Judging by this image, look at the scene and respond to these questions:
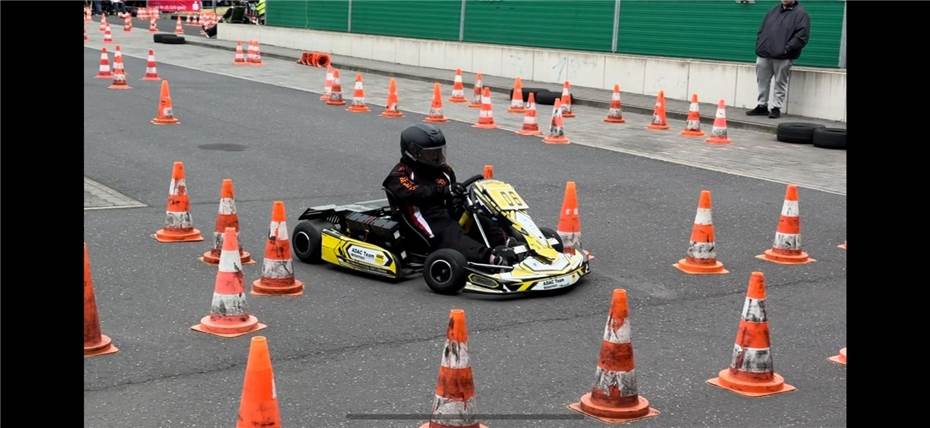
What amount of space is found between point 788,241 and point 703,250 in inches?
36.1

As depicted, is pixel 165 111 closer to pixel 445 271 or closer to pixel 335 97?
pixel 335 97

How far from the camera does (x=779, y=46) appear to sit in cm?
1986

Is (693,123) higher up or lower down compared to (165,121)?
higher up

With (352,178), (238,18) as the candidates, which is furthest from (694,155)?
(238,18)

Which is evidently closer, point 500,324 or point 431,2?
point 500,324

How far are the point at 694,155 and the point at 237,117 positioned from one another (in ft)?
23.9

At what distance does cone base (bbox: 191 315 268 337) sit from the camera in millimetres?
7746

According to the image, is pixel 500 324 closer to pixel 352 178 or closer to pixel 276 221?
pixel 276 221

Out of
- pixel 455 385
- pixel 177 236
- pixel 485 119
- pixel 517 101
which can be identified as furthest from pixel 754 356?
pixel 517 101

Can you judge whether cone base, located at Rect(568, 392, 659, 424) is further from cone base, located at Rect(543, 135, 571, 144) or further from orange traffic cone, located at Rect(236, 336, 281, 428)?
cone base, located at Rect(543, 135, 571, 144)

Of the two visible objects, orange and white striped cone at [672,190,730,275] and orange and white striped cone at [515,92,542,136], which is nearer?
orange and white striped cone at [672,190,730,275]

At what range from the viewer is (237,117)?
63.2 ft

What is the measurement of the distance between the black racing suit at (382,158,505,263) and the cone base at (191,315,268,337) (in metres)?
1.72

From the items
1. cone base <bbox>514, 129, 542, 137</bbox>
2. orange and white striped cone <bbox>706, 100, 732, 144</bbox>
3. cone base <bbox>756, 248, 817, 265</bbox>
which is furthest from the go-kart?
orange and white striped cone <bbox>706, 100, 732, 144</bbox>
